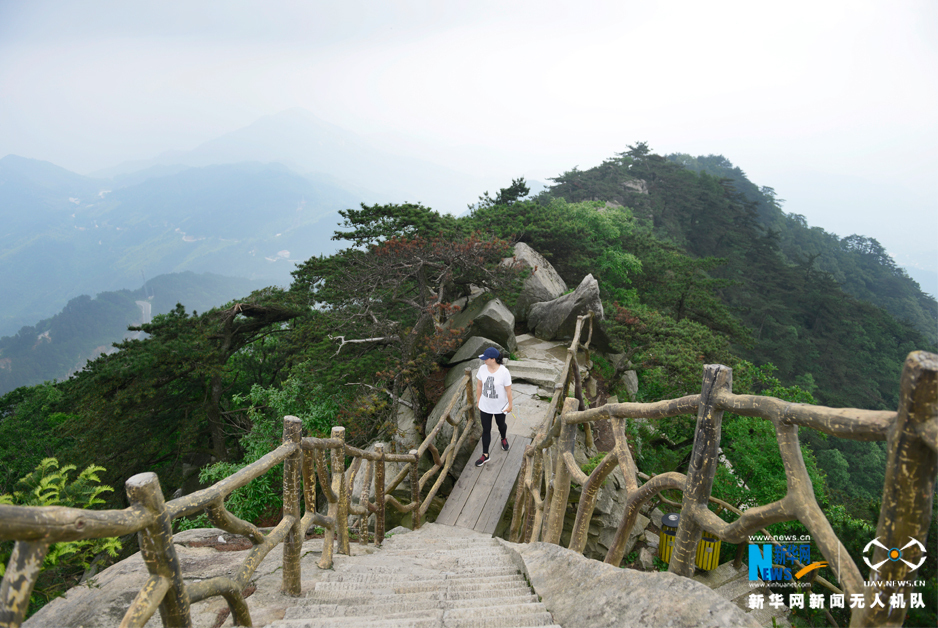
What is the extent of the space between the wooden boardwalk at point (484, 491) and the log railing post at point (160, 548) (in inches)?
170

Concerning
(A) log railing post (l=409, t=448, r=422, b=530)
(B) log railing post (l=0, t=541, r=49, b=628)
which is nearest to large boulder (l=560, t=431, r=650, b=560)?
(A) log railing post (l=409, t=448, r=422, b=530)

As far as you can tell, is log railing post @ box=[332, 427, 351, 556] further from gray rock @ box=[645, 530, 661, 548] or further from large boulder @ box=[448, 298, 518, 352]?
large boulder @ box=[448, 298, 518, 352]

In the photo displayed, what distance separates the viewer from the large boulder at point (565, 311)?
1062 centimetres

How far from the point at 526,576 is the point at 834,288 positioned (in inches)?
1386

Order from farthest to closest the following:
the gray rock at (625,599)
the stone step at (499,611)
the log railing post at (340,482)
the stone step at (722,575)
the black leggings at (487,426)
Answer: the black leggings at (487,426) < the stone step at (722,575) < the log railing post at (340,482) < the stone step at (499,611) < the gray rock at (625,599)

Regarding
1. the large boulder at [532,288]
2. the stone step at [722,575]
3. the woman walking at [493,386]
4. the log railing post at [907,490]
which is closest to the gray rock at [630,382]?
the large boulder at [532,288]

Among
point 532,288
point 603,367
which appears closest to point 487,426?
point 603,367

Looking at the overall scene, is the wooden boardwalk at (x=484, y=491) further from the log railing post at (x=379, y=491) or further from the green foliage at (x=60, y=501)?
the green foliage at (x=60, y=501)

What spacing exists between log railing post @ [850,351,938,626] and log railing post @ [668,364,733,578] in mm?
613

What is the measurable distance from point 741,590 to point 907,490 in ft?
15.3

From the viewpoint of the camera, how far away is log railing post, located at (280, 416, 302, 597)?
96.1 inches

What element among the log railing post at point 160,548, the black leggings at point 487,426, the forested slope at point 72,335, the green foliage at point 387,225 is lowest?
the forested slope at point 72,335

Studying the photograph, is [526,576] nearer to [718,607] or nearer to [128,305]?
[718,607]

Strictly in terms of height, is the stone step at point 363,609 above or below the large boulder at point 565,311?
below
